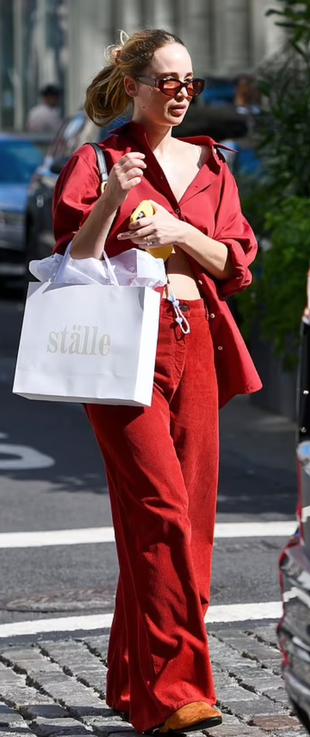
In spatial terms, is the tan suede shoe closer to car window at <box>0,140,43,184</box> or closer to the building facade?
car window at <box>0,140,43,184</box>

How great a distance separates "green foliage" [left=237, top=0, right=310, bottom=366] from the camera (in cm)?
1069

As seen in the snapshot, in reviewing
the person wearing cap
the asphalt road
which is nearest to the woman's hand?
the asphalt road

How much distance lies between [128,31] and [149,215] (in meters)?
34.1

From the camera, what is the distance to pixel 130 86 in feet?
15.7

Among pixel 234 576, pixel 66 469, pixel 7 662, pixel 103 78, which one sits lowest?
pixel 66 469

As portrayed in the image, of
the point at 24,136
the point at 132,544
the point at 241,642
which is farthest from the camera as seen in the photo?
the point at 24,136

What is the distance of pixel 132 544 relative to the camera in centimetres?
469

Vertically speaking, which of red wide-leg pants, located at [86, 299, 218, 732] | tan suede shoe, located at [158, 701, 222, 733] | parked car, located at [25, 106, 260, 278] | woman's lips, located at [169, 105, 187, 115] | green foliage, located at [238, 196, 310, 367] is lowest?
parked car, located at [25, 106, 260, 278]

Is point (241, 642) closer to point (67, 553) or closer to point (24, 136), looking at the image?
point (67, 553)

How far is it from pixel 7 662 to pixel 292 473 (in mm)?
4231

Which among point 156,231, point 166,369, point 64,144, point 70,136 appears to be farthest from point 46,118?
point 156,231

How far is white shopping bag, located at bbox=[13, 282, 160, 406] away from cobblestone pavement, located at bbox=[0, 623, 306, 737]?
98 cm

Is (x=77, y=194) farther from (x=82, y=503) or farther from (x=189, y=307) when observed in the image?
(x=82, y=503)

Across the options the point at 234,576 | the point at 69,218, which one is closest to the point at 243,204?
the point at 234,576
